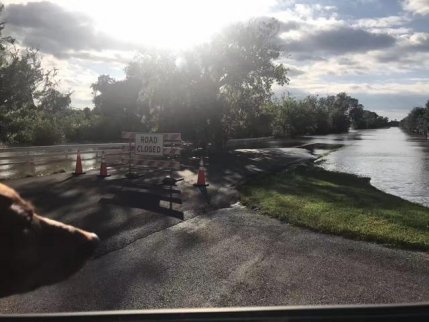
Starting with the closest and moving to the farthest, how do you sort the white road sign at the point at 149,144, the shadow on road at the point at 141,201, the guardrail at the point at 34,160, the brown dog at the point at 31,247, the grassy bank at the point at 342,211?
the brown dog at the point at 31,247 → the grassy bank at the point at 342,211 → the shadow on road at the point at 141,201 → the white road sign at the point at 149,144 → the guardrail at the point at 34,160

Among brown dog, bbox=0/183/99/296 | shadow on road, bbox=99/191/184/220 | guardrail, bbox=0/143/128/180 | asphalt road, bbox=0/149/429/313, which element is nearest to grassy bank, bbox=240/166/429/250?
asphalt road, bbox=0/149/429/313

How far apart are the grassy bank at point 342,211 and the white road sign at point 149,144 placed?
2816 millimetres

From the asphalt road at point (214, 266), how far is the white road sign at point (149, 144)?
384 centimetres

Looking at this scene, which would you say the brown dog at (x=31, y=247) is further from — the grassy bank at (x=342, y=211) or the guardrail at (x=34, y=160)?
the guardrail at (x=34, y=160)

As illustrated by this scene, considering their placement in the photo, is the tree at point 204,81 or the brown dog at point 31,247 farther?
the tree at point 204,81

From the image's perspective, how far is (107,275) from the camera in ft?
22.5

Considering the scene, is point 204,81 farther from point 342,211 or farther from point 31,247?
point 31,247

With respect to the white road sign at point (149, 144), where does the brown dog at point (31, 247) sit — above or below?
above

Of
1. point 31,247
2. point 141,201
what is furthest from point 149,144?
point 31,247

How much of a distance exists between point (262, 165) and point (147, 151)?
9977 mm

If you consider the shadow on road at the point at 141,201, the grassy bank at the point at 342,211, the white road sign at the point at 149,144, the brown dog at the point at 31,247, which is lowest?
the grassy bank at the point at 342,211

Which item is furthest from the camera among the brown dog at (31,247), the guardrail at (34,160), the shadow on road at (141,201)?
the guardrail at (34,160)

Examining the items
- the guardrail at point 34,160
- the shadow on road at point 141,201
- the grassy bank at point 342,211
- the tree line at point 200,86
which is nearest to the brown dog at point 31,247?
the grassy bank at point 342,211

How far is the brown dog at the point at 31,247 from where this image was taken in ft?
5.08
